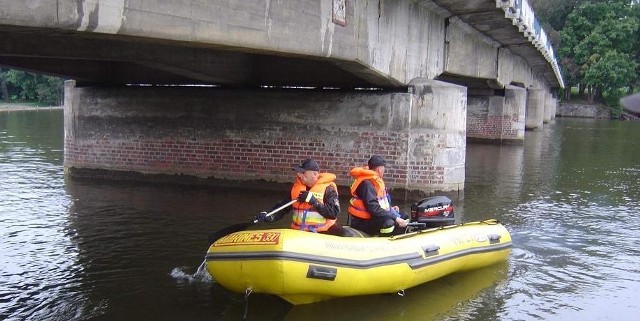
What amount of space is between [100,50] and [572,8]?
66387 millimetres

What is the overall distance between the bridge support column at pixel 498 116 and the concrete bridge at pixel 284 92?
9.92 m

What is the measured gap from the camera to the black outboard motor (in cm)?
772

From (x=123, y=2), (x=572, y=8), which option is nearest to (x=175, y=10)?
(x=123, y=2)

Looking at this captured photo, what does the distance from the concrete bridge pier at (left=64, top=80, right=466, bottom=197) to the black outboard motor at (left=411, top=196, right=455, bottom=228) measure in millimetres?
3147

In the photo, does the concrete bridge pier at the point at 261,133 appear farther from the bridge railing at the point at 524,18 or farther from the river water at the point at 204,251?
the bridge railing at the point at 524,18

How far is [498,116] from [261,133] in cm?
1588

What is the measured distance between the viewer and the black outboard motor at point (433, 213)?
772cm

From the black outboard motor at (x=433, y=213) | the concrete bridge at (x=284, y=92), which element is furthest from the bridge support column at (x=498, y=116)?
the black outboard motor at (x=433, y=213)

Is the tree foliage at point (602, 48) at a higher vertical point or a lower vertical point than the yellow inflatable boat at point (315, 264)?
higher

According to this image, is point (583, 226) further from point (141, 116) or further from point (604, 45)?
point (604, 45)

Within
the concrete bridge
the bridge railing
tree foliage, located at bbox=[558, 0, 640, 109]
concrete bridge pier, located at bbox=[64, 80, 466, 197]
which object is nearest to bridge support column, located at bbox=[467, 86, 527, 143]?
the bridge railing

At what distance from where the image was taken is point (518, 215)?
33.4 ft

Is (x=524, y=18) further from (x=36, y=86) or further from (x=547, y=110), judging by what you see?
(x=36, y=86)

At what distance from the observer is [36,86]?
54.8 metres
